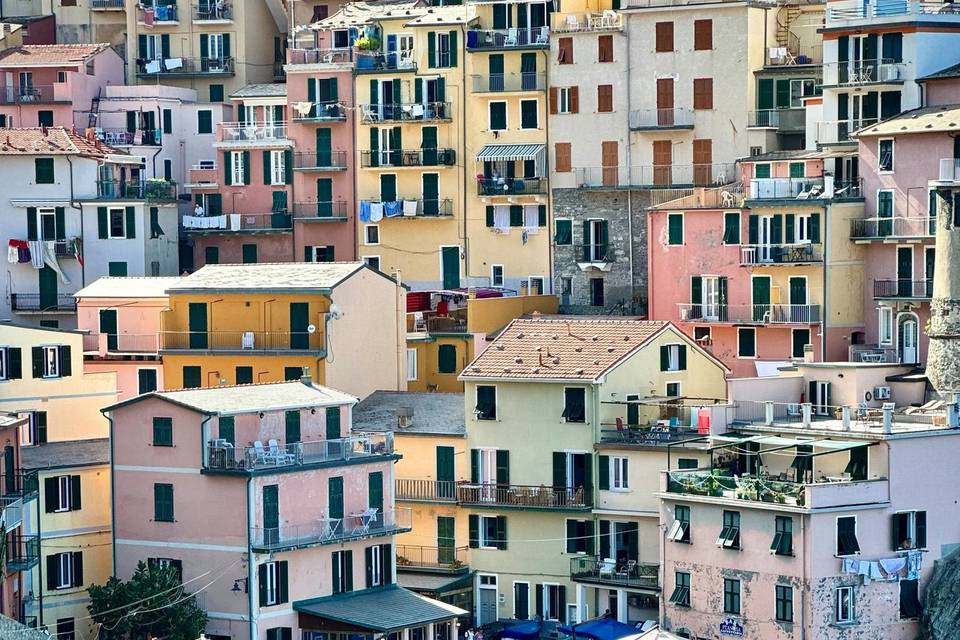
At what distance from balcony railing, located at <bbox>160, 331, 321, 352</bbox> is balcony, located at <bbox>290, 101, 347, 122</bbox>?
60.3ft

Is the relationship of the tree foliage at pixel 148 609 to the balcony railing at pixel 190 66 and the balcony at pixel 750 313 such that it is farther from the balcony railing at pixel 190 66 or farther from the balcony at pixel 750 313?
the balcony railing at pixel 190 66

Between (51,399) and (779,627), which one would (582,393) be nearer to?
(779,627)

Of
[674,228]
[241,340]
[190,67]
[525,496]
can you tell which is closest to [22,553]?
[525,496]

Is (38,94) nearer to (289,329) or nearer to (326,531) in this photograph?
(289,329)

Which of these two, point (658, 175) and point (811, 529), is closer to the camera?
point (811, 529)

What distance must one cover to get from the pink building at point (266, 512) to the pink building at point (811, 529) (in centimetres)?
752

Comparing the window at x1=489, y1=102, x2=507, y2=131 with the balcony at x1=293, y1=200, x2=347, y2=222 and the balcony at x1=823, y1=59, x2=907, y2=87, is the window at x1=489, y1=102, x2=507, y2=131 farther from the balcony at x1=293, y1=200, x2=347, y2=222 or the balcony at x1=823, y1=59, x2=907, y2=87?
the balcony at x1=823, y1=59, x2=907, y2=87

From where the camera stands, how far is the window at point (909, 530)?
82188mm

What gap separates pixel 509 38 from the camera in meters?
110

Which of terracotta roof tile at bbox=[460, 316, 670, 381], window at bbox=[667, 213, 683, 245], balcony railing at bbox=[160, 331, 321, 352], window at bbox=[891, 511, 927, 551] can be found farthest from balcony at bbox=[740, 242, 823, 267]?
window at bbox=[891, 511, 927, 551]

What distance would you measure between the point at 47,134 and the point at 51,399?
893 inches

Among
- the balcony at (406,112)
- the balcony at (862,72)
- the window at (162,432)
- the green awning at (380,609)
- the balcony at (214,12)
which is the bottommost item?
the green awning at (380,609)

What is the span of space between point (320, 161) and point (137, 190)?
732 centimetres

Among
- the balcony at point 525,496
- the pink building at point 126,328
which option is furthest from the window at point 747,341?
the pink building at point 126,328
